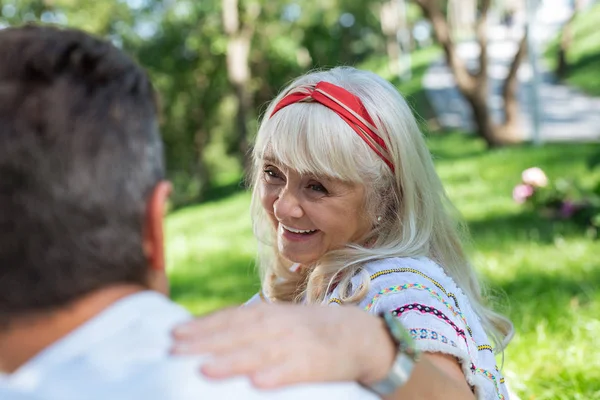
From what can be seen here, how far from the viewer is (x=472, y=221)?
716 centimetres

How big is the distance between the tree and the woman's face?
9.59m

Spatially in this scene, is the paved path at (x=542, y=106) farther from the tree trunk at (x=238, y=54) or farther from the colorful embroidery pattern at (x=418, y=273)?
the colorful embroidery pattern at (x=418, y=273)

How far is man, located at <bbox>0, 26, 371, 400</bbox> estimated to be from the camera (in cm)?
111

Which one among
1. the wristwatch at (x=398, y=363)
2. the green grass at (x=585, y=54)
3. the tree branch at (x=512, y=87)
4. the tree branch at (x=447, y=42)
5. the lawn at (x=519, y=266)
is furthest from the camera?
the green grass at (x=585, y=54)

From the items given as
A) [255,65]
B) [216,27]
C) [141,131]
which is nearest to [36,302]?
[141,131]

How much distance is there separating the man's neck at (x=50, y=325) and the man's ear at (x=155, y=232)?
65 mm

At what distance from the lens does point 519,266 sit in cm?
539

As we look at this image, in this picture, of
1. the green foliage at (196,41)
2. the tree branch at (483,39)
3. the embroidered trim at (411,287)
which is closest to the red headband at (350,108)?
the embroidered trim at (411,287)

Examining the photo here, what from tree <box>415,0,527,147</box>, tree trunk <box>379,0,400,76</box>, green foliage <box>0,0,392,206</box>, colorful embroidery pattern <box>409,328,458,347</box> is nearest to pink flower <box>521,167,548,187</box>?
tree <box>415,0,527,147</box>

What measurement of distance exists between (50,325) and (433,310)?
1.07m

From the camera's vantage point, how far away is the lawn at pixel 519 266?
12.2 ft

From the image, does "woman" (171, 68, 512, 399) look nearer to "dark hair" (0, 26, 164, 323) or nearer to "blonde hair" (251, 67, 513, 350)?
"blonde hair" (251, 67, 513, 350)

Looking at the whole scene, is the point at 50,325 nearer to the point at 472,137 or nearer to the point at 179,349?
the point at 179,349

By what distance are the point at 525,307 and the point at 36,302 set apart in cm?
379
